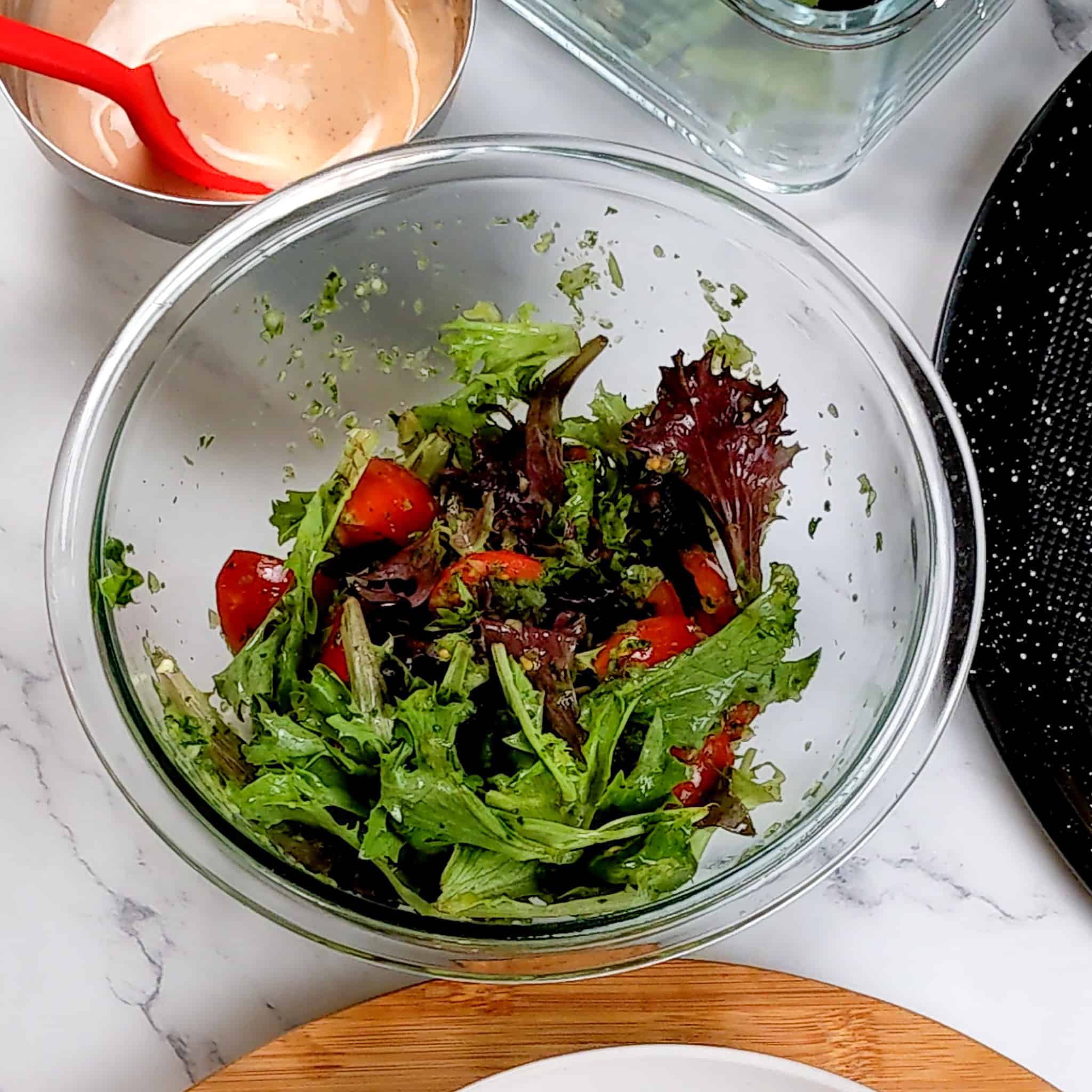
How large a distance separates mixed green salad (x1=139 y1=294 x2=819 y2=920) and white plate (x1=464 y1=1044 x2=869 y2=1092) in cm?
13

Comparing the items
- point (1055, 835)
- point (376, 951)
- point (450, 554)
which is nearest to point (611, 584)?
point (450, 554)

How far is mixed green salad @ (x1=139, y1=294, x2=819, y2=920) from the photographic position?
0.61 meters

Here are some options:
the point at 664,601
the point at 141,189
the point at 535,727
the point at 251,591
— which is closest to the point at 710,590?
the point at 664,601

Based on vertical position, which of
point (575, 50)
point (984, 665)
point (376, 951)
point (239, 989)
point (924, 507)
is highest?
point (575, 50)

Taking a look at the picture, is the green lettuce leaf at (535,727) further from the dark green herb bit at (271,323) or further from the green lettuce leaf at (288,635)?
the dark green herb bit at (271,323)

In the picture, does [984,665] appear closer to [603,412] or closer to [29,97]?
[603,412]

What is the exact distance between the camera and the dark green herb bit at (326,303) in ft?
2.34

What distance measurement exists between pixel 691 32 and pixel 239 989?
584 millimetres

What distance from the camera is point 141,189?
2.35 ft

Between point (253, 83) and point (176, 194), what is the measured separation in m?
0.07

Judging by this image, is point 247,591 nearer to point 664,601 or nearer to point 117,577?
A: point 117,577

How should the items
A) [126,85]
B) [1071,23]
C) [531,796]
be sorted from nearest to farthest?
[531,796]
[126,85]
[1071,23]

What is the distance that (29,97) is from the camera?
747mm

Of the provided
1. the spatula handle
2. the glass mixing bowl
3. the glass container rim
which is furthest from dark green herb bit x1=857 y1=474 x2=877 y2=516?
the spatula handle
